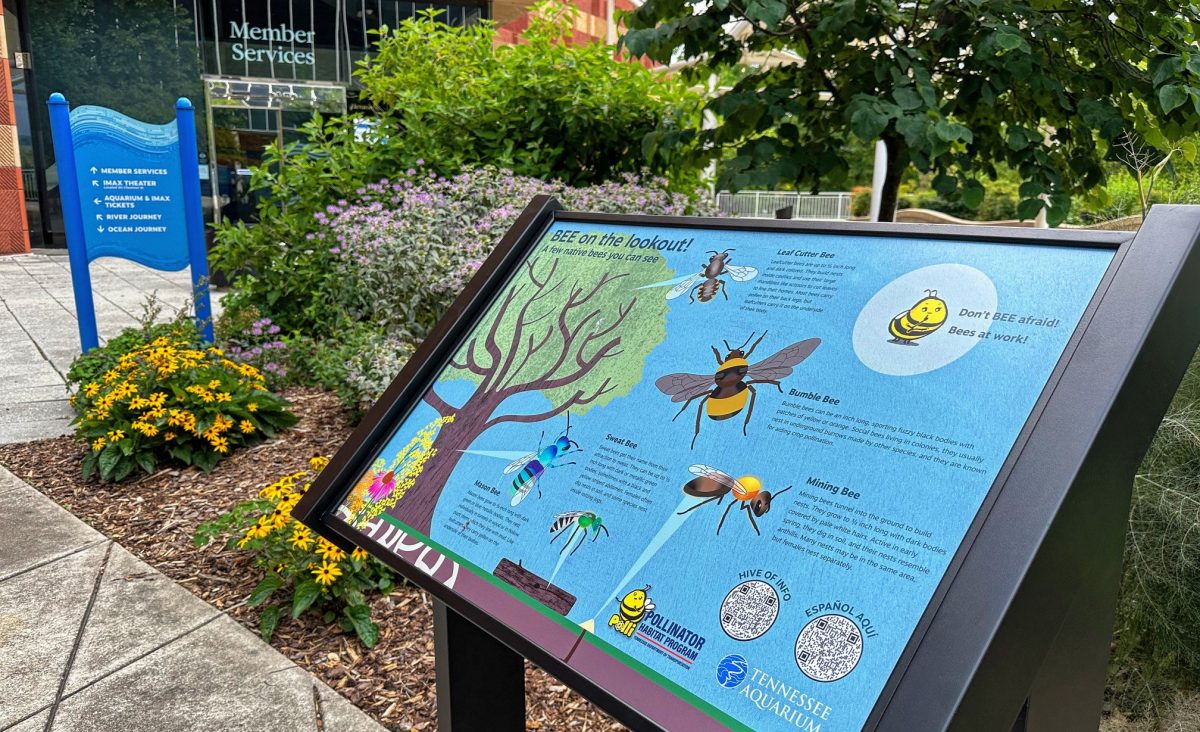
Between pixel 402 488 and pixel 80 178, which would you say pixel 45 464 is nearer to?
pixel 80 178

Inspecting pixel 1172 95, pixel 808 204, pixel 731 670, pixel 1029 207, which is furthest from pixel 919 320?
pixel 808 204

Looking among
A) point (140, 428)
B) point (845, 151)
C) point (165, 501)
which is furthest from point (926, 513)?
point (140, 428)

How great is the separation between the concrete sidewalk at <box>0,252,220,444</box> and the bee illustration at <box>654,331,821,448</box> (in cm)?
483

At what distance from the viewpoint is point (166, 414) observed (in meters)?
4.14

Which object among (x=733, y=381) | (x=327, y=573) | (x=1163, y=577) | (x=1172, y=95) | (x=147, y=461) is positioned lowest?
(x=147, y=461)

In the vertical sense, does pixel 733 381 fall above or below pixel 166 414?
above

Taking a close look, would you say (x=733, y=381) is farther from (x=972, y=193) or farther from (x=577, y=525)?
(x=972, y=193)

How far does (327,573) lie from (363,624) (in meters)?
0.21

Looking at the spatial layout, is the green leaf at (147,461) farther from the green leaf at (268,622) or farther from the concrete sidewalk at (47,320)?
the green leaf at (268,622)

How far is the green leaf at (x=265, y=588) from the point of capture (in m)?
2.87

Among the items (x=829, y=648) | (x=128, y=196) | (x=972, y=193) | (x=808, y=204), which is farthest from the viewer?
(x=808, y=204)

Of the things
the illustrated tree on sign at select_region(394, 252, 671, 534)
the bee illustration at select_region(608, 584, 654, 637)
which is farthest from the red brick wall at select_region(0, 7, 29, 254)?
the bee illustration at select_region(608, 584, 654, 637)

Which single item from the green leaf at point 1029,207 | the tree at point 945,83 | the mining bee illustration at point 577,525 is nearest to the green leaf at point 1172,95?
the tree at point 945,83

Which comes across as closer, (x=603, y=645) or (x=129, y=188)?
(x=603, y=645)
